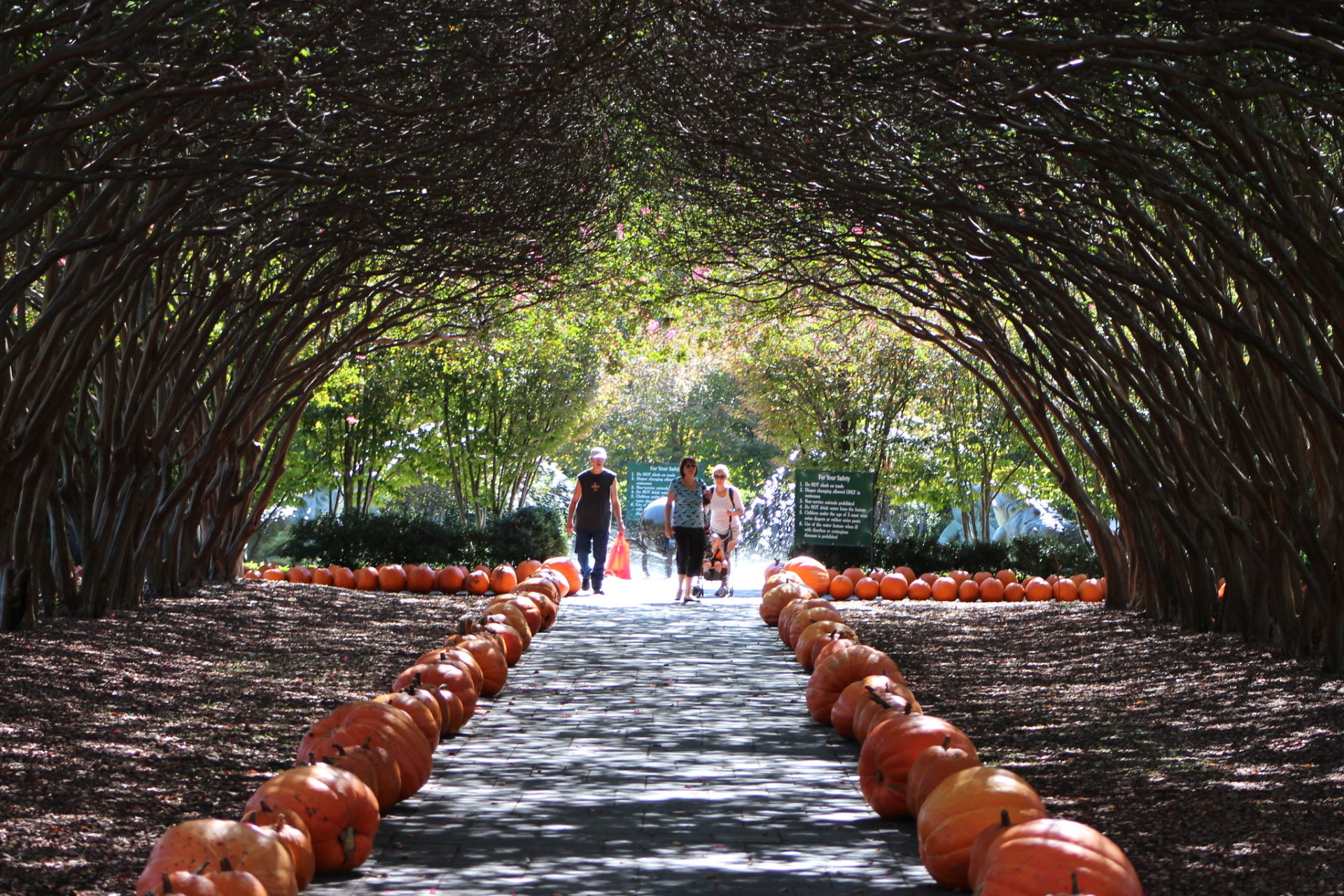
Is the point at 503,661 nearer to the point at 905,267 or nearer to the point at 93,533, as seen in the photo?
the point at 93,533

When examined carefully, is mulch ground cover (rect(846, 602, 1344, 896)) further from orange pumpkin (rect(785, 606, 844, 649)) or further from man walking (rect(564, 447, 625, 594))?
man walking (rect(564, 447, 625, 594))

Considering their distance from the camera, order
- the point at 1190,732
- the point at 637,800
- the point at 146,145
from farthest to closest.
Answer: the point at 146,145
the point at 1190,732
the point at 637,800

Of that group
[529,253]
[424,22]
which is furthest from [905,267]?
[424,22]

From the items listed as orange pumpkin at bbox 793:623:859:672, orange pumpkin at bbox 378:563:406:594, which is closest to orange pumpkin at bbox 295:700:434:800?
orange pumpkin at bbox 793:623:859:672

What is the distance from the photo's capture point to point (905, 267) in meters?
16.1

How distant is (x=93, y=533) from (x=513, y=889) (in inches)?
405

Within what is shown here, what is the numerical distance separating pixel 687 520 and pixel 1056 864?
13.6 metres

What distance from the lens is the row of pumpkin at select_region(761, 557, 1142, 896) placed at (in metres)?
4.71

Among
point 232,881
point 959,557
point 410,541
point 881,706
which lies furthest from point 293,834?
point 410,541

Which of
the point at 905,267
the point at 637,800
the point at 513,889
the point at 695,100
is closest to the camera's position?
the point at 513,889

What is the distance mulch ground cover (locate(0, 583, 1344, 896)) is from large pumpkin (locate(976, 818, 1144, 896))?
35.0 inches

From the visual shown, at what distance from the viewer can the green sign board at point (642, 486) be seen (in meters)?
29.5

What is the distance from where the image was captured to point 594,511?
1920 cm

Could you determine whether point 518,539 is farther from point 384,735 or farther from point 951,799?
point 951,799
